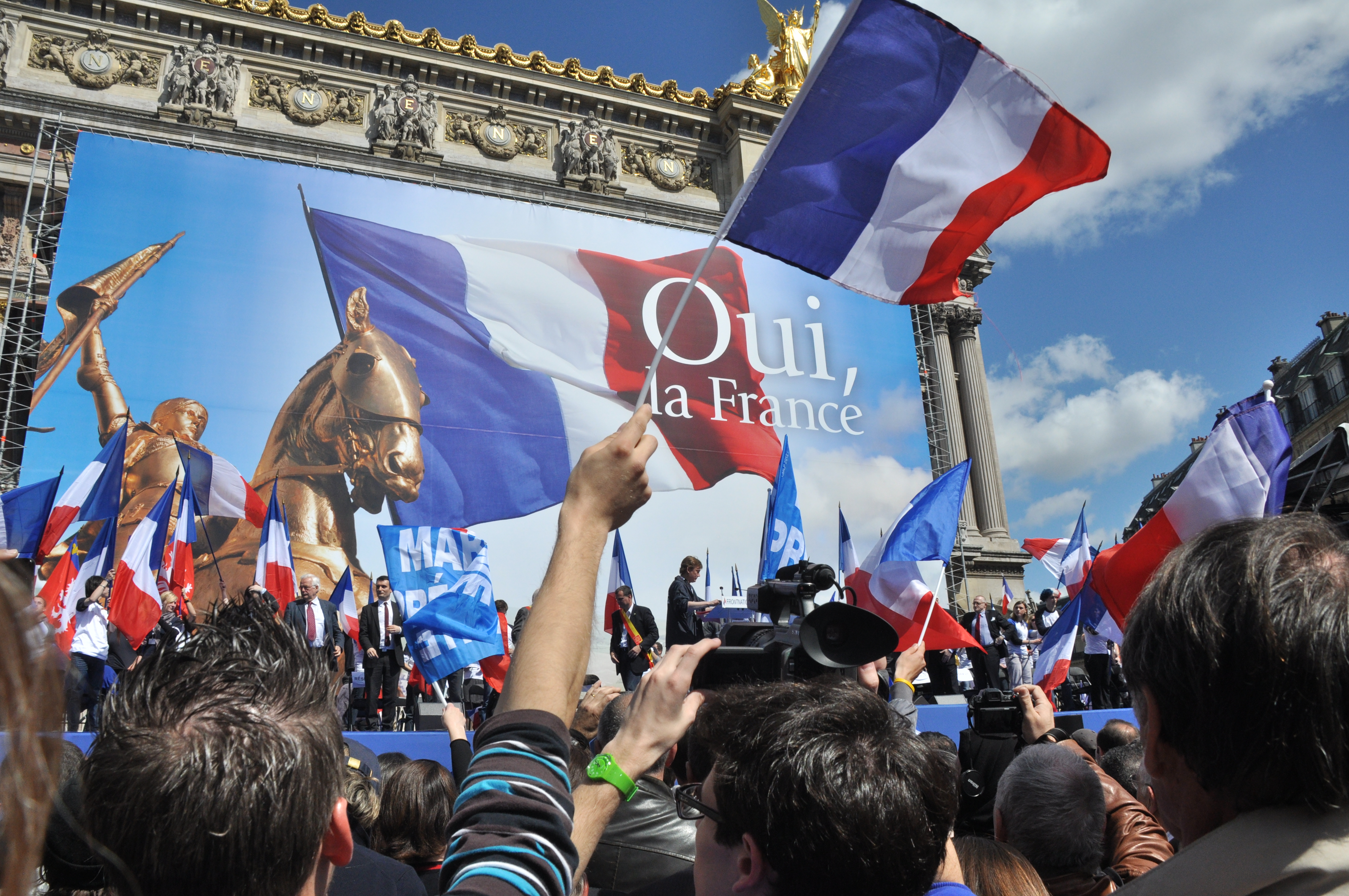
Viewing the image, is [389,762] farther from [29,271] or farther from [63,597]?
[29,271]

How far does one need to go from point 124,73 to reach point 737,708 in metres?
20.0

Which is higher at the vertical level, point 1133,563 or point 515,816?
point 1133,563

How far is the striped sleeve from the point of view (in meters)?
0.95

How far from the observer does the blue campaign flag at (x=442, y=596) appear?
6.45 m

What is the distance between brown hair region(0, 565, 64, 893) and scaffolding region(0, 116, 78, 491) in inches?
632

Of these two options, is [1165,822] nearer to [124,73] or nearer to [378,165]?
[378,165]

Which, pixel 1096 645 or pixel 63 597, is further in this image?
pixel 1096 645

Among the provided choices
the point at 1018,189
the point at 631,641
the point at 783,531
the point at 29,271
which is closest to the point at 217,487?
the point at 29,271

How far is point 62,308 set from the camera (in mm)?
13562

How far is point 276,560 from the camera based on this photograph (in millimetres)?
9055

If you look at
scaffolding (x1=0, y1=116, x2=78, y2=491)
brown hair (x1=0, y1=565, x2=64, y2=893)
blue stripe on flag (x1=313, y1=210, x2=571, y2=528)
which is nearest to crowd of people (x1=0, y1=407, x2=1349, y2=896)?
brown hair (x1=0, y1=565, x2=64, y2=893)

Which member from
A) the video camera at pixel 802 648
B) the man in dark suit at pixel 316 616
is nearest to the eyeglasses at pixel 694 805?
the video camera at pixel 802 648

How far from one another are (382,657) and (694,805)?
8.95 meters

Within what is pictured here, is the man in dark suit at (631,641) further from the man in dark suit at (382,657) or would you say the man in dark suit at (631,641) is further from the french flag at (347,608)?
the french flag at (347,608)
